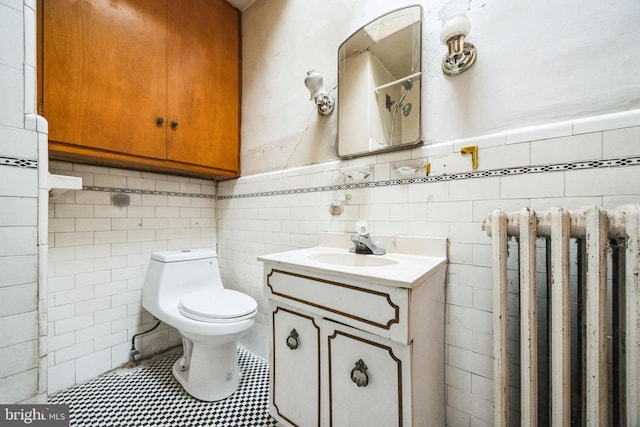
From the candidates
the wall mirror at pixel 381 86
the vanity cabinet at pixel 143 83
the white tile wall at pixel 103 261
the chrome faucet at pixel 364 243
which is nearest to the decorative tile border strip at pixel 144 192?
the white tile wall at pixel 103 261

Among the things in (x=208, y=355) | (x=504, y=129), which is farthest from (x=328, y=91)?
(x=208, y=355)

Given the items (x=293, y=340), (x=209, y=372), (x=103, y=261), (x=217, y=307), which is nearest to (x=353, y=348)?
(x=293, y=340)

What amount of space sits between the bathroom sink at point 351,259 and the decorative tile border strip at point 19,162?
1045 mm

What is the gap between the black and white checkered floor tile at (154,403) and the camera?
3.94ft

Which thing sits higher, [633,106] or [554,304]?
[633,106]

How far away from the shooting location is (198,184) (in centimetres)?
199

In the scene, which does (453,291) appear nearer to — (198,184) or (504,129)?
(504,129)

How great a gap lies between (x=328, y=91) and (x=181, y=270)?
4.43 feet

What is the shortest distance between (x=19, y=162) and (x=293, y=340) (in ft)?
3.70

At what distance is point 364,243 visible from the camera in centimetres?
117

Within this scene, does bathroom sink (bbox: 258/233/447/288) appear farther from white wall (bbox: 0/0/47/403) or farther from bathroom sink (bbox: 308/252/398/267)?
white wall (bbox: 0/0/47/403)

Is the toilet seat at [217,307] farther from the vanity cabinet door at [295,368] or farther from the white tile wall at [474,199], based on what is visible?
the white tile wall at [474,199]

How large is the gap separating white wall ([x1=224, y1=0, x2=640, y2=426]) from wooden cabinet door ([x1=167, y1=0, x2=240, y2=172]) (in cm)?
52

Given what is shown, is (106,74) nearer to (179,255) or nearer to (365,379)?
(179,255)
